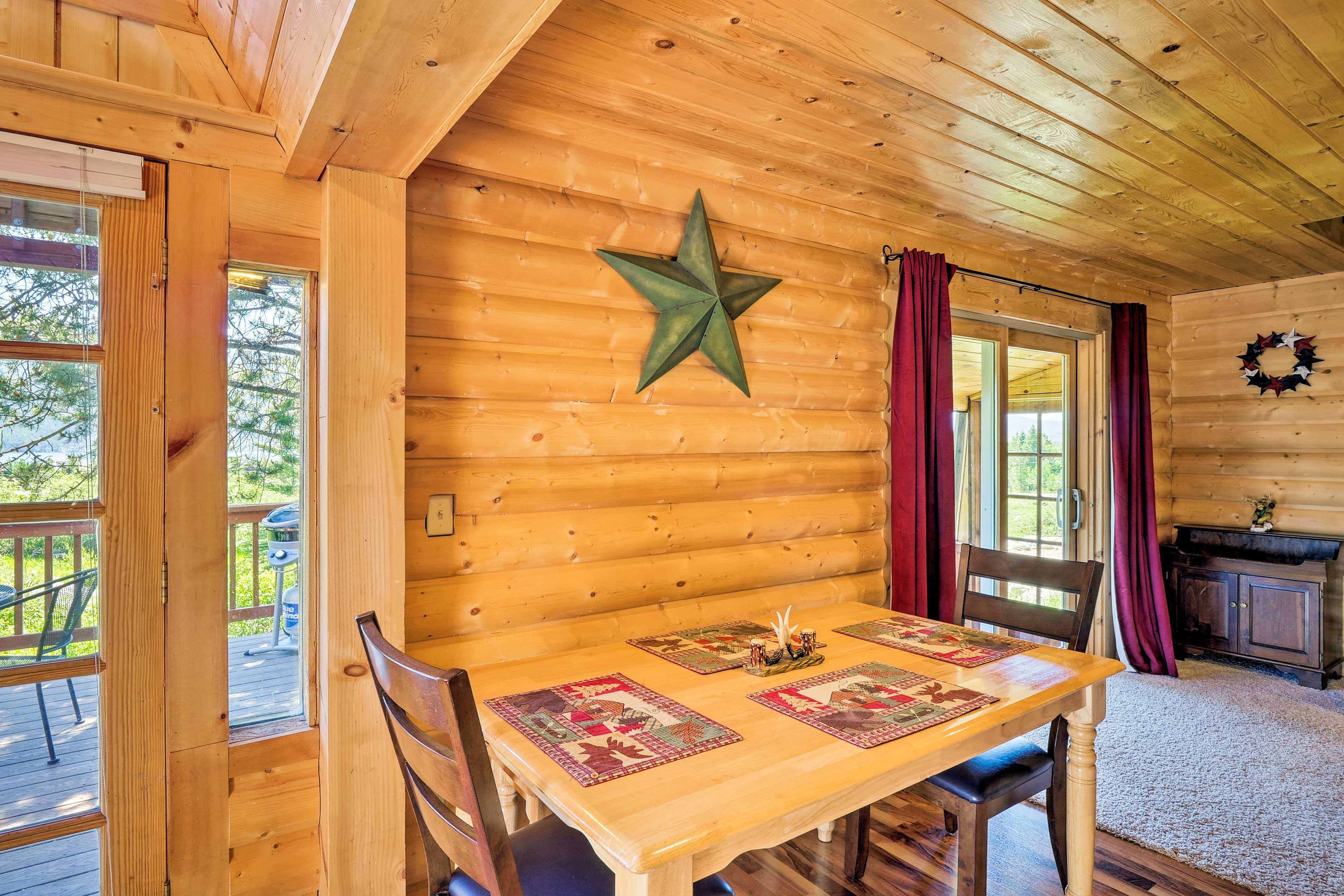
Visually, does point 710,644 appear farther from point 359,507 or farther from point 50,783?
point 50,783

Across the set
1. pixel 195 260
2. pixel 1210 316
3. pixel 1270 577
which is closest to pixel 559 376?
pixel 195 260

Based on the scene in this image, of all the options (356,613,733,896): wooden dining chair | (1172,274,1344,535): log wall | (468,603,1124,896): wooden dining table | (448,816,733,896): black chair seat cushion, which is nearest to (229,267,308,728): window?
(468,603,1124,896): wooden dining table

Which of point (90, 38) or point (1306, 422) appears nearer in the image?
point (90, 38)

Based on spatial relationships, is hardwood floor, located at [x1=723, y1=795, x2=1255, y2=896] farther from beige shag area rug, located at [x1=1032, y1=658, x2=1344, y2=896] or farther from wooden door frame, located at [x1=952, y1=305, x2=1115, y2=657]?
wooden door frame, located at [x1=952, y1=305, x2=1115, y2=657]

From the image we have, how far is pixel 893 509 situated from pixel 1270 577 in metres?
2.65

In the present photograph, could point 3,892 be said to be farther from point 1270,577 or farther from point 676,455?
point 1270,577

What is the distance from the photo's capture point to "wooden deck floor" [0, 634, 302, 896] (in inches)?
57.7

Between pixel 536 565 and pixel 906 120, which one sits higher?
pixel 906 120

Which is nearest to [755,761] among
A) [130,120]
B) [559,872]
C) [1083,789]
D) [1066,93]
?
[559,872]

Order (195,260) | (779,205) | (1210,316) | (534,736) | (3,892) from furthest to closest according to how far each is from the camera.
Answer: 1. (1210,316)
2. (779,205)
3. (195,260)
4. (3,892)
5. (534,736)

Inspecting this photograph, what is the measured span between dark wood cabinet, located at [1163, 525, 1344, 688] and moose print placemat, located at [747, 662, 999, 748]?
3611mm

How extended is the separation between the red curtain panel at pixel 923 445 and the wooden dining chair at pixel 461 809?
2.00m

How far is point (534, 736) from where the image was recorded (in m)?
1.35

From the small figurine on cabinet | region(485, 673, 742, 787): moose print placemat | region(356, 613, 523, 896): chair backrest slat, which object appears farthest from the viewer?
the small figurine on cabinet
